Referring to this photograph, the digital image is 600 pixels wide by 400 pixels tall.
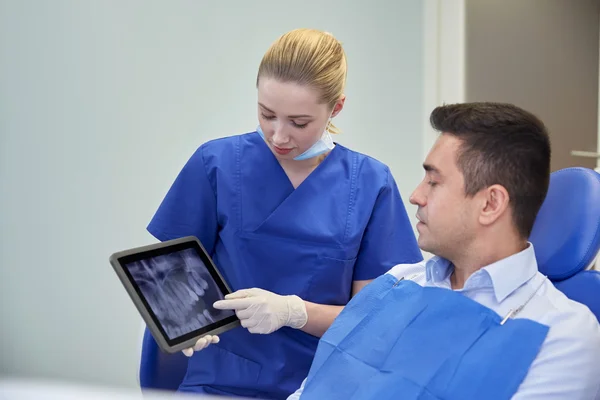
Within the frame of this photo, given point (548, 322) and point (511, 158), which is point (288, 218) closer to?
point (511, 158)

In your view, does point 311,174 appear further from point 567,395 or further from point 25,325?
point 25,325

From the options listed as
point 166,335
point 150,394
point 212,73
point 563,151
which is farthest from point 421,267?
point 563,151

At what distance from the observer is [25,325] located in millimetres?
2305

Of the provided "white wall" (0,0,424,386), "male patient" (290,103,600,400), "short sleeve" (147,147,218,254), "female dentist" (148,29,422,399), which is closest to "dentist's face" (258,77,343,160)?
"female dentist" (148,29,422,399)

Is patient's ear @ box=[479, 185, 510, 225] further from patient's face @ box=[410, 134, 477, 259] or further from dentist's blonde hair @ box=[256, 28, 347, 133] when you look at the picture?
dentist's blonde hair @ box=[256, 28, 347, 133]

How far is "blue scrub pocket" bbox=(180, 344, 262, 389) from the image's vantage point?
1.49m

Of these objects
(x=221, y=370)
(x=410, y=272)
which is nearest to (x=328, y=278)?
(x=410, y=272)

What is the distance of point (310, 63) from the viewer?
1.43 m

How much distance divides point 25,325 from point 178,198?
1.06m

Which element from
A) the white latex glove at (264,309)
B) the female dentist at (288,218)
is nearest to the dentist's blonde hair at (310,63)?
the female dentist at (288,218)

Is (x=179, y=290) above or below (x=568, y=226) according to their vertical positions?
below

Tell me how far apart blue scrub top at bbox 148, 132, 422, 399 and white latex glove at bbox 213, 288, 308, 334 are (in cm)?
7

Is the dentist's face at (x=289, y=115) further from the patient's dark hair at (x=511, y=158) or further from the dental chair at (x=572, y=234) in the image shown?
the dental chair at (x=572, y=234)

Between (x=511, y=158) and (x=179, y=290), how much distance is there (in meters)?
0.64
